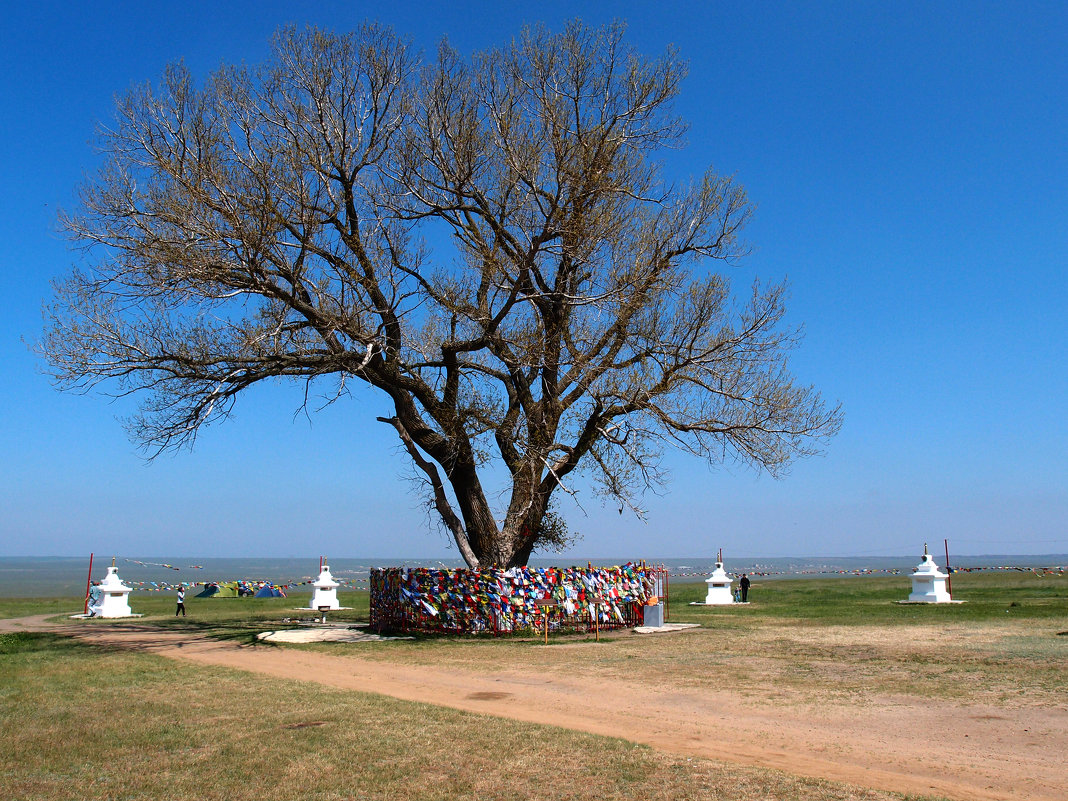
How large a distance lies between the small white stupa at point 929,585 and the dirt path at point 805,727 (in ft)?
64.9

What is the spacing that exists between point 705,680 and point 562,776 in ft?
18.8

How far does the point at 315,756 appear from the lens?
7.14m

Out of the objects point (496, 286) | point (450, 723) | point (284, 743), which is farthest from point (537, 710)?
point (496, 286)

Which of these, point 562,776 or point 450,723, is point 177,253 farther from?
point 562,776

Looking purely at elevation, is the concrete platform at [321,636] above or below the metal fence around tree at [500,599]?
below

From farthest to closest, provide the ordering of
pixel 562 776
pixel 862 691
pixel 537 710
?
1. pixel 862 691
2. pixel 537 710
3. pixel 562 776

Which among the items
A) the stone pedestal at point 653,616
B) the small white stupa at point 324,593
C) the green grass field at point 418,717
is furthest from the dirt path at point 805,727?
the small white stupa at point 324,593

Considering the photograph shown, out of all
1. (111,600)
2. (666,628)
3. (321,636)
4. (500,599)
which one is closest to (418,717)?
(500,599)

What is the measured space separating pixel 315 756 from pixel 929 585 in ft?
84.1

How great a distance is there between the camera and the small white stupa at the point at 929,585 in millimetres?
27484

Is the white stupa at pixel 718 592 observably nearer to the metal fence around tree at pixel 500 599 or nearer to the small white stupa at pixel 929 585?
the small white stupa at pixel 929 585

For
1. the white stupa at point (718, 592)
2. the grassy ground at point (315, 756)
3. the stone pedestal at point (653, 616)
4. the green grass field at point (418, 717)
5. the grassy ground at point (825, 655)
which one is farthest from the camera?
the white stupa at point (718, 592)

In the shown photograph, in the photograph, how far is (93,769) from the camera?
6.80 m

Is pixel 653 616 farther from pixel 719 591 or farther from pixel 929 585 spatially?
pixel 929 585
